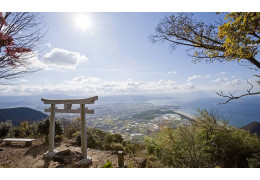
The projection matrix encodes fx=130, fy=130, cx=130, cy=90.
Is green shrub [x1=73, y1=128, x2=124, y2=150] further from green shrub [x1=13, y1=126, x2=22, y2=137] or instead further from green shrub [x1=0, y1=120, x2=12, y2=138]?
green shrub [x1=0, y1=120, x2=12, y2=138]

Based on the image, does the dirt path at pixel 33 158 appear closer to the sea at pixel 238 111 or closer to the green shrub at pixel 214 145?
the green shrub at pixel 214 145

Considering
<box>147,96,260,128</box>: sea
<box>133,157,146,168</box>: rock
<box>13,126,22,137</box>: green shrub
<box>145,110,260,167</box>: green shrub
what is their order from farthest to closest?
<box>13,126,22,137</box>: green shrub → <box>147,96,260,128</box>: sea → <box>145,110,260,167</box>: green shrub → <box>133,157,146,168</box>: rock

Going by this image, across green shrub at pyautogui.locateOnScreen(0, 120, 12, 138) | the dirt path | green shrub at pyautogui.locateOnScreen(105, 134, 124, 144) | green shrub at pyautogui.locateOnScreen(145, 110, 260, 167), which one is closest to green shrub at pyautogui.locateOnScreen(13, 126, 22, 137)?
green shrub at pyautogui.locateOnScreen(0, 120, 12, 138)

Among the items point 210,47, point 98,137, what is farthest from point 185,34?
point 98,137

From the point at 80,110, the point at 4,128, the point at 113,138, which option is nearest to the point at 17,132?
the point at 4,128

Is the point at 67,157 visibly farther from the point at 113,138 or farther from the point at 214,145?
the point at 214,145

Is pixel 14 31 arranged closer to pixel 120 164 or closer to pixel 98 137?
pixel 120 164

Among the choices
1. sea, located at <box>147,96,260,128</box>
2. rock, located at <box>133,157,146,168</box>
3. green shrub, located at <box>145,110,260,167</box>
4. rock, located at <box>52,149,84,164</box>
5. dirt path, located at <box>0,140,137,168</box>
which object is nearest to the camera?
rock, located at <box>52,149,84,164</box>

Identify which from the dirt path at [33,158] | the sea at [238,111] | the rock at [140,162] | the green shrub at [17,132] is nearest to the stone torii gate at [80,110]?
the dirt path at [33,158]
